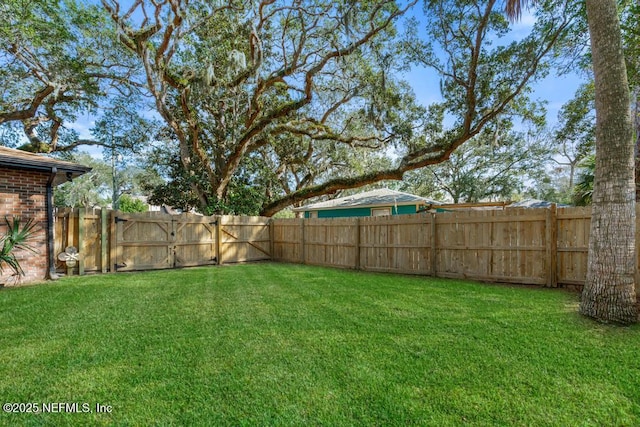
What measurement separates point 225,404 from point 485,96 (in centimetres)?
1052

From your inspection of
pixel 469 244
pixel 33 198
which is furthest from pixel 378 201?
pixel 33 198

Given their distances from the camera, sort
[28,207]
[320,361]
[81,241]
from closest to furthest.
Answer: [320,361], [28,207], [81,241]

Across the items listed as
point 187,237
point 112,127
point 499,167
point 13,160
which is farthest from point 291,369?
point 499,167

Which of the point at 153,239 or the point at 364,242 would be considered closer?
the point at 364,242

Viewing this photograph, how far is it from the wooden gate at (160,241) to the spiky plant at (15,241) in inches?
68.8

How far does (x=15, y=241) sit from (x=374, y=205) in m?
10.9

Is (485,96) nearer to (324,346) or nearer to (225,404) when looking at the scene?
(324,346)

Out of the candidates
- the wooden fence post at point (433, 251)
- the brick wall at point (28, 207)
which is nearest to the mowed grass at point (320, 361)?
the brick wall at point (28, 207)

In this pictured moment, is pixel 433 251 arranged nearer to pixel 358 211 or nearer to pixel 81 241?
pixel 358 211

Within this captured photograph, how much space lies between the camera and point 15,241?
5.94m

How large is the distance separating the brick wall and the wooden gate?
1515mm

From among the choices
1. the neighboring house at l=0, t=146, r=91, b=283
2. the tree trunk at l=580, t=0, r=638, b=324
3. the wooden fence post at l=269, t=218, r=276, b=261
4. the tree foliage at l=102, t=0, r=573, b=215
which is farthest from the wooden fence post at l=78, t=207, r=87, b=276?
the tree trunk at l=580, t=0, r=638, b=324

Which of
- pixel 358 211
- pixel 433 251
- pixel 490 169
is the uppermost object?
pixel 490 169

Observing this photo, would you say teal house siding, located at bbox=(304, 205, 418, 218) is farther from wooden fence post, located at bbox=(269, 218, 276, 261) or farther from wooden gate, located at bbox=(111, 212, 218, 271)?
wooden gate, located at bbox=(111, 212, 218, 271)
